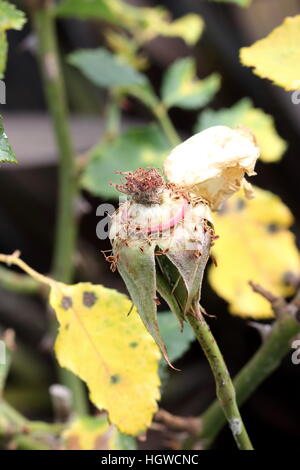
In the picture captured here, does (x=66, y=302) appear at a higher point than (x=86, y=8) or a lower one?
lower

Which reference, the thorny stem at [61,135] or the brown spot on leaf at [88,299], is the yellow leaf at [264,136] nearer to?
the thorny stem at [61,135]

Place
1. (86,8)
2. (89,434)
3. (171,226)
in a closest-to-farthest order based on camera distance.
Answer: (171,226) → (89,434) → (86,8)

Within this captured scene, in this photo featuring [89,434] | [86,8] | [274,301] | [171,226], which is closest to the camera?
[171,226]

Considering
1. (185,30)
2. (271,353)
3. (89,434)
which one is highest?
(185,30)

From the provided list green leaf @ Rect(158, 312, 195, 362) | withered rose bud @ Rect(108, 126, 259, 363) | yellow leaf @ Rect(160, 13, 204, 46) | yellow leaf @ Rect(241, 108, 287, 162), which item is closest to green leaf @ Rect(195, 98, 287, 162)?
yellow leaf @ Rect(241, 108, 287, 162)

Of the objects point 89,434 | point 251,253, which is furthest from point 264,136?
point 89,434

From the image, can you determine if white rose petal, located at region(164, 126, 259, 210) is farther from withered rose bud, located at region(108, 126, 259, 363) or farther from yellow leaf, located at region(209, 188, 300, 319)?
yellow leaf, located at region(209, 188, 300, 319)

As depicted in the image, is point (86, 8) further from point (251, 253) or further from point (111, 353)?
point (111, 353)
